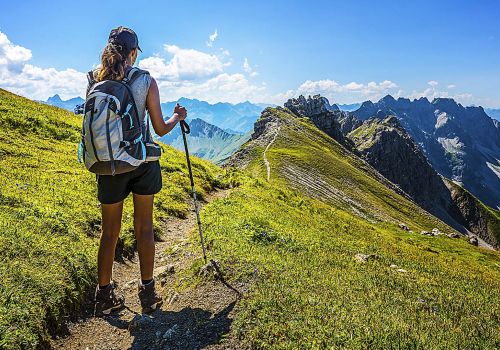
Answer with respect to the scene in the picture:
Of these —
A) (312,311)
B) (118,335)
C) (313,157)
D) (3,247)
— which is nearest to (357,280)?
(312,311)

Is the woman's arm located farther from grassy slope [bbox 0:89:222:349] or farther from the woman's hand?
grassy slope [bbox 0:89:222:349]

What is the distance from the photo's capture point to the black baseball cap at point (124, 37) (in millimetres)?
7078

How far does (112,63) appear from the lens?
695cm

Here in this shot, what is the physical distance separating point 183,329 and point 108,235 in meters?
2.46

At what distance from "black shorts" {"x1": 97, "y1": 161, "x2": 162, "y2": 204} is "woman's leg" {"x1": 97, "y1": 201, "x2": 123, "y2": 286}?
0.27m

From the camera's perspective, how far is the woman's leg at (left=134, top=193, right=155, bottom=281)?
773 centimetres

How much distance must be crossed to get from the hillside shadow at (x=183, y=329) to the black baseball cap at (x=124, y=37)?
538cm

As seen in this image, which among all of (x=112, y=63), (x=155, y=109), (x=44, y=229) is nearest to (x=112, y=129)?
(x=155, y=109)

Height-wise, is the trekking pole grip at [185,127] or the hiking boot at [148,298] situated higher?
the trekking pole grip at [185,127]

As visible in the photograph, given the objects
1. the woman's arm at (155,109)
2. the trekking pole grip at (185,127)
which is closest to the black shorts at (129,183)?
the woman's arm at (155,109)

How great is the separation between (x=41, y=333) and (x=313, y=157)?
288 feet

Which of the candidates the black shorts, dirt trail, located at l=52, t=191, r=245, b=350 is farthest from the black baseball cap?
dirt trail, located at l=52, t=191, r=245, b=350

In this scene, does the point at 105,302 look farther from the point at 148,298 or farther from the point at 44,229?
the point at 44,229

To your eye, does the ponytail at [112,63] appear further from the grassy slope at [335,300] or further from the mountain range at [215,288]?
the grassy slope at [335,300]
